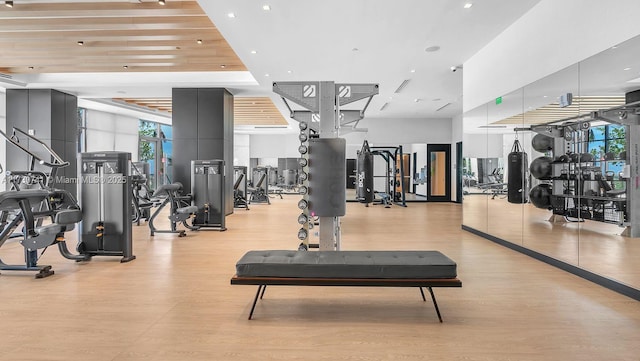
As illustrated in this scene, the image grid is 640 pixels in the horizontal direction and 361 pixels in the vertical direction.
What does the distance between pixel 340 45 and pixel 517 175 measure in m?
3.71

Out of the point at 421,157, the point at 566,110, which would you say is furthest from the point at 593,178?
the point at 421,157

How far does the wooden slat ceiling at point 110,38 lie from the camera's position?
5320 millimetres

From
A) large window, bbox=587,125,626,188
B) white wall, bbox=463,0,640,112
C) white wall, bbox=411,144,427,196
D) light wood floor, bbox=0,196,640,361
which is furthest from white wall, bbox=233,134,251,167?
large window, bbox=587,125,626,188

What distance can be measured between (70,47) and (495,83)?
27.3 ft

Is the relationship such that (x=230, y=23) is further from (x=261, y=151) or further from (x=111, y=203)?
(x=261, y=151)

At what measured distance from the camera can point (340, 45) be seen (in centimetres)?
611

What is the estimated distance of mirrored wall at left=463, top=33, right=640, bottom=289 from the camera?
3479mm

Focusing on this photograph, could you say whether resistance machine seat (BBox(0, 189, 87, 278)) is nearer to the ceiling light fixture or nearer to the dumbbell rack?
the ceiling light fixture

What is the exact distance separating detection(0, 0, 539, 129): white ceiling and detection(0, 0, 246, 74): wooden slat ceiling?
0.41 meters

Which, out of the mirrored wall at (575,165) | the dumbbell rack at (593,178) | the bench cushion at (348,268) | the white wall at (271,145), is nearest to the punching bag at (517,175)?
the mirrored wall at (575,165)

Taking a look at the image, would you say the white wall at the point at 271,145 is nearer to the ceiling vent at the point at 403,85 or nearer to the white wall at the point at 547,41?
the ceiling vent at the point at 403,85

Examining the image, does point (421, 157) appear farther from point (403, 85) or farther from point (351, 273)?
point (351, 273)

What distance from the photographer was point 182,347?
2.32m

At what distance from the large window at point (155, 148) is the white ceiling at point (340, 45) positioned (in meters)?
4.73
